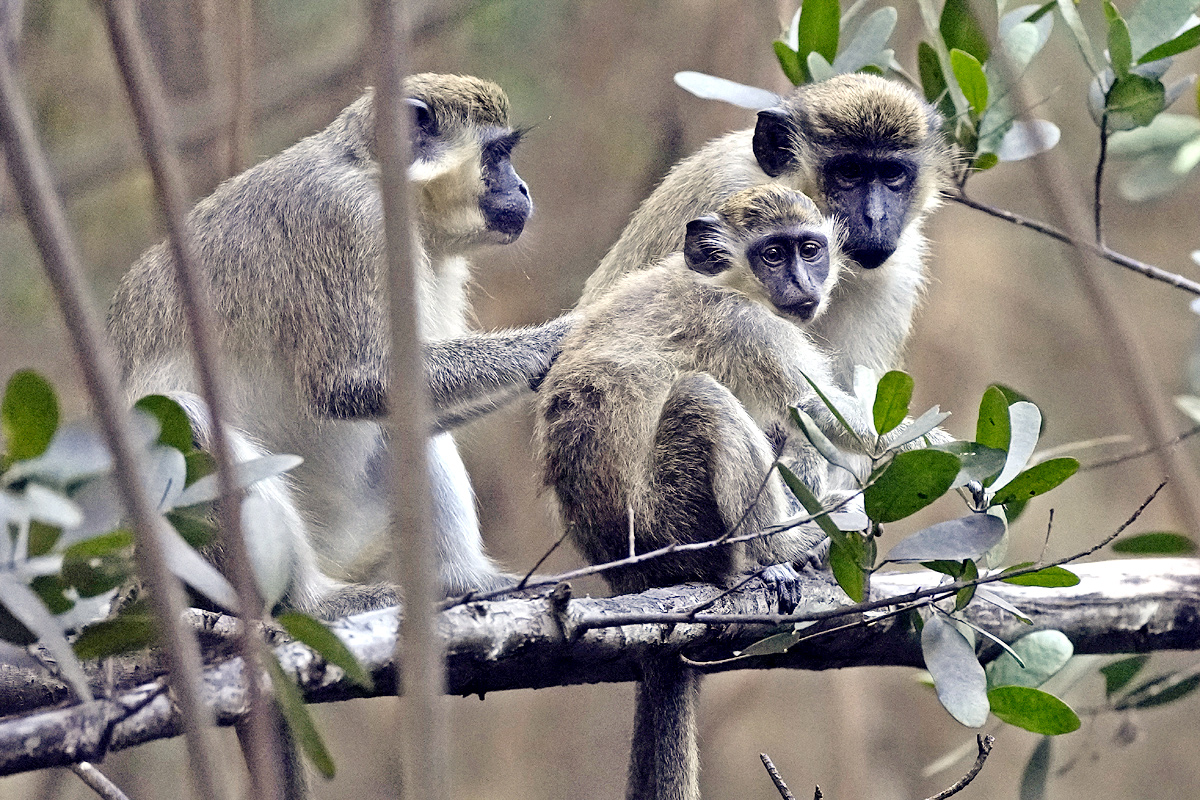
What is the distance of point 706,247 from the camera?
3.26m

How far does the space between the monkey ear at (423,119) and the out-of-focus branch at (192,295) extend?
285 cm

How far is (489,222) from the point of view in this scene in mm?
3537

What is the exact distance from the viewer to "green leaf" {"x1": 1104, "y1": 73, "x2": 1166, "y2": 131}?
314cm

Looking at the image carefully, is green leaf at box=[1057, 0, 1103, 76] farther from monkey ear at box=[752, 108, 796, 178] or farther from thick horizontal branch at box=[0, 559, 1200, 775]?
thick horizontal branch at box=[0, 559, 1200, 775]

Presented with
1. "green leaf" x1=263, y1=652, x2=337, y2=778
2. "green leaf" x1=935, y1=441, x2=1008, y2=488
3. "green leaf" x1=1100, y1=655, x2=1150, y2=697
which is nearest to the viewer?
"green leaf" x1=263, y1=652, x2=337, y2=778

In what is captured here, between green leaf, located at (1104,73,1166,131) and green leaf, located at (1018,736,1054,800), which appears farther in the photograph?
green leaf, located at (1018,736,1054,800)

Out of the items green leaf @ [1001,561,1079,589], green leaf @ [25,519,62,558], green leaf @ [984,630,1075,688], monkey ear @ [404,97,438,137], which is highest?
monkey ear @ [404,97,438,137]

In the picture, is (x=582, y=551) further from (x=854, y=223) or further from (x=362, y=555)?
(x=854, y=223)

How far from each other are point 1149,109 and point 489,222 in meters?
1.91

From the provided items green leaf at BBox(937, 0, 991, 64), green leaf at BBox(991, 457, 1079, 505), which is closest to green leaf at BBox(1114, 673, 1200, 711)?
green leaf at BBox(991, 457, 1079, 505)

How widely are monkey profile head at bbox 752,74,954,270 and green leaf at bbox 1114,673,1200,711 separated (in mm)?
1522

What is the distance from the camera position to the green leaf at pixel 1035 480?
2334mm

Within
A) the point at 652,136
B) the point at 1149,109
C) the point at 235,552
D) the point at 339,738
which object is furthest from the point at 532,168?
the point at 235,552

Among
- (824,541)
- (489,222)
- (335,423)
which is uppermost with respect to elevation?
(489,222)
